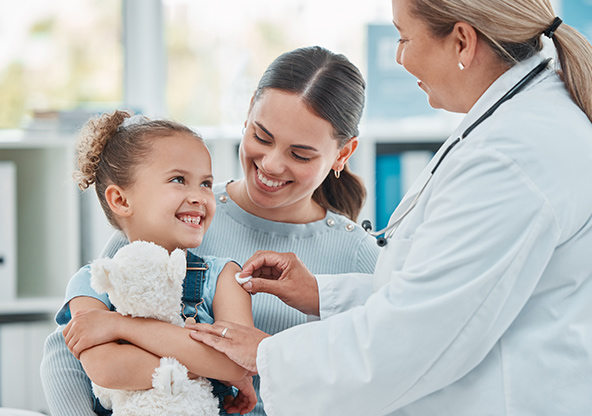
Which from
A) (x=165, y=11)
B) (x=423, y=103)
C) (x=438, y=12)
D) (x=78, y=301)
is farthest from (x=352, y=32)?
(x=78, y=301)

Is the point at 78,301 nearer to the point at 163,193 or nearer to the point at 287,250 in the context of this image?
the point at 163,193

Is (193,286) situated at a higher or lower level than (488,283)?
lower

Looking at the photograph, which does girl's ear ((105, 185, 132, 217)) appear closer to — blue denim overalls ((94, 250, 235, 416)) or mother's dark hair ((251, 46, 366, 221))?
blue denim overalls ((94, 250, 235, 416))

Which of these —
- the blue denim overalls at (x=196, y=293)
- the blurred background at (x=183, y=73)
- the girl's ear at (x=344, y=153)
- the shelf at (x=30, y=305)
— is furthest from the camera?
the blurred background at (x=183, y=73)

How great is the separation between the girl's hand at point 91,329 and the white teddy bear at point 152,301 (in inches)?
1.1

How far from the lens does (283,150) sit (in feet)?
5.19

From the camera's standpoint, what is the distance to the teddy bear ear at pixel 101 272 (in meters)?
1.14

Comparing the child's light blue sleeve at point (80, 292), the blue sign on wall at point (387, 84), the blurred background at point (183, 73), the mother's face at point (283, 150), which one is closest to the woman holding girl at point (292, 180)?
Answer: the mother's face at point (283, 150)

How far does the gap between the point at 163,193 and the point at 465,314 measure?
0.68 meters

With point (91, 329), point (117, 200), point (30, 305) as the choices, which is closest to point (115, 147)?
point (117, 200)

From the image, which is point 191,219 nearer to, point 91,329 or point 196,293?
point 196,293

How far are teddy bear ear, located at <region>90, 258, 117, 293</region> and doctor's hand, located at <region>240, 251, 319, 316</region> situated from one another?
1.08 feet

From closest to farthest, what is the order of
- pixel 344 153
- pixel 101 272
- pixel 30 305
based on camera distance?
pixel 101 272, pixel 344 153, pixel 30 305

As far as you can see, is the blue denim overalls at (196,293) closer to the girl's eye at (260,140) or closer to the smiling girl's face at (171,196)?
the smiling girl's face at (171,196)
